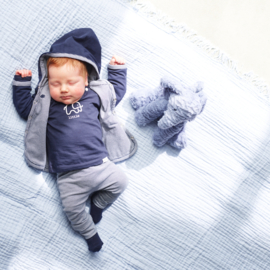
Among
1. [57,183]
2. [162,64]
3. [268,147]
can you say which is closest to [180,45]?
[162,64]

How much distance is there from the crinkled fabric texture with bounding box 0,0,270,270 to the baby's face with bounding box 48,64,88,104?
0.17 m

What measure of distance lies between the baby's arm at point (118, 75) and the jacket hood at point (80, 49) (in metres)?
0.06

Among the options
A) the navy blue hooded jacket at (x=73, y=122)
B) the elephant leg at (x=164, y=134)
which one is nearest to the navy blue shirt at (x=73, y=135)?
the navy blue hooded jacket at (x=73, y=122)

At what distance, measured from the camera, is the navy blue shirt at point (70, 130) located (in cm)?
97

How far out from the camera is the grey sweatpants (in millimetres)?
975

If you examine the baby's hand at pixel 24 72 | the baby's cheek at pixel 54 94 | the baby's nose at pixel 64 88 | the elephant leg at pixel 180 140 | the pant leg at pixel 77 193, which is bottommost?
the pant leg at pixel 77 193

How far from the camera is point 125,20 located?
106 cm

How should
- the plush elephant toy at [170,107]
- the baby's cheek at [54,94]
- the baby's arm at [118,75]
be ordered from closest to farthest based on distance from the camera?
1. the plush elephant toy at [170,107]
2. the baby's cheek at [54,94]
3. the baby's arm at [118,75]

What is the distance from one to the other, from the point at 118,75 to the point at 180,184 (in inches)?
19.9

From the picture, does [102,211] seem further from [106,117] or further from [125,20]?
[125,20]

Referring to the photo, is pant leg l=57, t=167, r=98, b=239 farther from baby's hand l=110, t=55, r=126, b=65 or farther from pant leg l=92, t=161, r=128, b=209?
baby's hand l=110, t=55, r=126, b=65

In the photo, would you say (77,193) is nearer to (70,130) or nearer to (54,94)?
(70,130)

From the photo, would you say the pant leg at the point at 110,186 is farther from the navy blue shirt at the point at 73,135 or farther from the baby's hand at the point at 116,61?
the baby's hand at the point at 116,61

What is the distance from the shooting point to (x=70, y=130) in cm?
96
